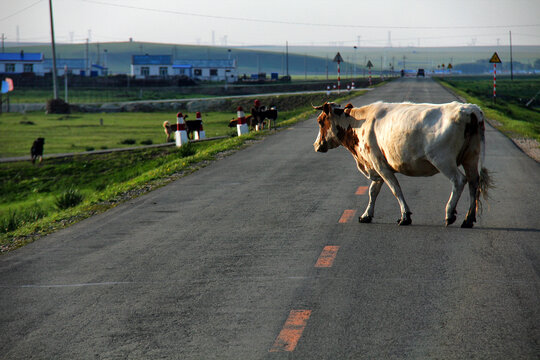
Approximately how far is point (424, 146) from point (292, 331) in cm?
398

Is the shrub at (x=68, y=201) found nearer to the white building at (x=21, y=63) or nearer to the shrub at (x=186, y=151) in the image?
the shrub at (x=186, y=151)

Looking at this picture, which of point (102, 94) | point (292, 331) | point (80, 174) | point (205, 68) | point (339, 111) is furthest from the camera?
point (205, 68)

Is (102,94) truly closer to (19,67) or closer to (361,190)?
(19,67)

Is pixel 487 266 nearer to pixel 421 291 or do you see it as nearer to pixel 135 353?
pixel 421 291

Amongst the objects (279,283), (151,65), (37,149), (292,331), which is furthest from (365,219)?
(151,65)

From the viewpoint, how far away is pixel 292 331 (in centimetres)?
521

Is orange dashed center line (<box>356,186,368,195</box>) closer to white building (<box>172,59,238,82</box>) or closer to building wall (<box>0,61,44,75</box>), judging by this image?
building wall (<box>0,61,44,75</box>)

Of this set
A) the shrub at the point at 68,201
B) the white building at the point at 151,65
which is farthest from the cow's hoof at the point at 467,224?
the white building at the point at 151,65

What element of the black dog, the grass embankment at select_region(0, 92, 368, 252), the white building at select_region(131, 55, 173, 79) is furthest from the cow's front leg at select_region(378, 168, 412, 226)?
the white building at select_region(131, 55, 173, 79)

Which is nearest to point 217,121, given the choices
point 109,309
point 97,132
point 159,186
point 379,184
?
point 97,132

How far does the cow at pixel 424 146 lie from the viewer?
27.2ft

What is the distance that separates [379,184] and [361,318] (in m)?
4.14

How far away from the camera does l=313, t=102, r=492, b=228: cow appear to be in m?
8.30

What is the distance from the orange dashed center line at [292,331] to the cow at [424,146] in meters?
3.53
